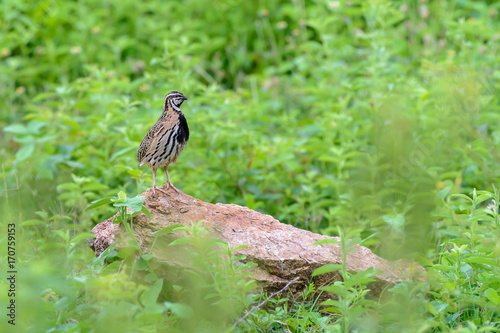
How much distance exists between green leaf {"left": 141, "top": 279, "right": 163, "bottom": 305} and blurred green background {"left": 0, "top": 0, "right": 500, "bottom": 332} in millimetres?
31

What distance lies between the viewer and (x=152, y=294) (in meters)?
3.78

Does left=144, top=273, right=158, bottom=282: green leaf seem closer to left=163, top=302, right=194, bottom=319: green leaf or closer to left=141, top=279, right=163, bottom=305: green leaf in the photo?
left=141, top=279, right=163, bottom=305: green leaf

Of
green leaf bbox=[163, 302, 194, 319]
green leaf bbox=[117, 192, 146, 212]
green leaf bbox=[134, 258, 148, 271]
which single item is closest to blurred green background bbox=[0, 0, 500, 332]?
green leaf bbox=[163, 302, 194, 319]

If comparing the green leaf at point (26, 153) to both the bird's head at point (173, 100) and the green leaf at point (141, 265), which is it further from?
the green leaf at point (141, 265)

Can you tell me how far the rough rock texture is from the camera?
4301mm

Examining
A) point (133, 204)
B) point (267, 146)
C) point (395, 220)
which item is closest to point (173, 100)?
point (133, 204)

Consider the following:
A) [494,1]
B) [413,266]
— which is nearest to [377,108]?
[413,266]

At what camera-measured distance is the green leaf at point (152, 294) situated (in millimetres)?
3710

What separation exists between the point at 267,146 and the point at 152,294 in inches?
148

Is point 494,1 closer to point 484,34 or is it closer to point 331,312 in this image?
point 484,34

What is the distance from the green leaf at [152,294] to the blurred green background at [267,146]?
0.10 ft

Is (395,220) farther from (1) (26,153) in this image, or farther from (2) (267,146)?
(1) (26,153)

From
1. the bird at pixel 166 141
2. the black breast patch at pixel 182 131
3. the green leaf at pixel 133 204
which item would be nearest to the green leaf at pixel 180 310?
the green leaf at pixel 133 204

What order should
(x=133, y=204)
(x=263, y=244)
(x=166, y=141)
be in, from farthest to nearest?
(x=166, y=141) < (x=263, y=244) < (x=133, y=204)
